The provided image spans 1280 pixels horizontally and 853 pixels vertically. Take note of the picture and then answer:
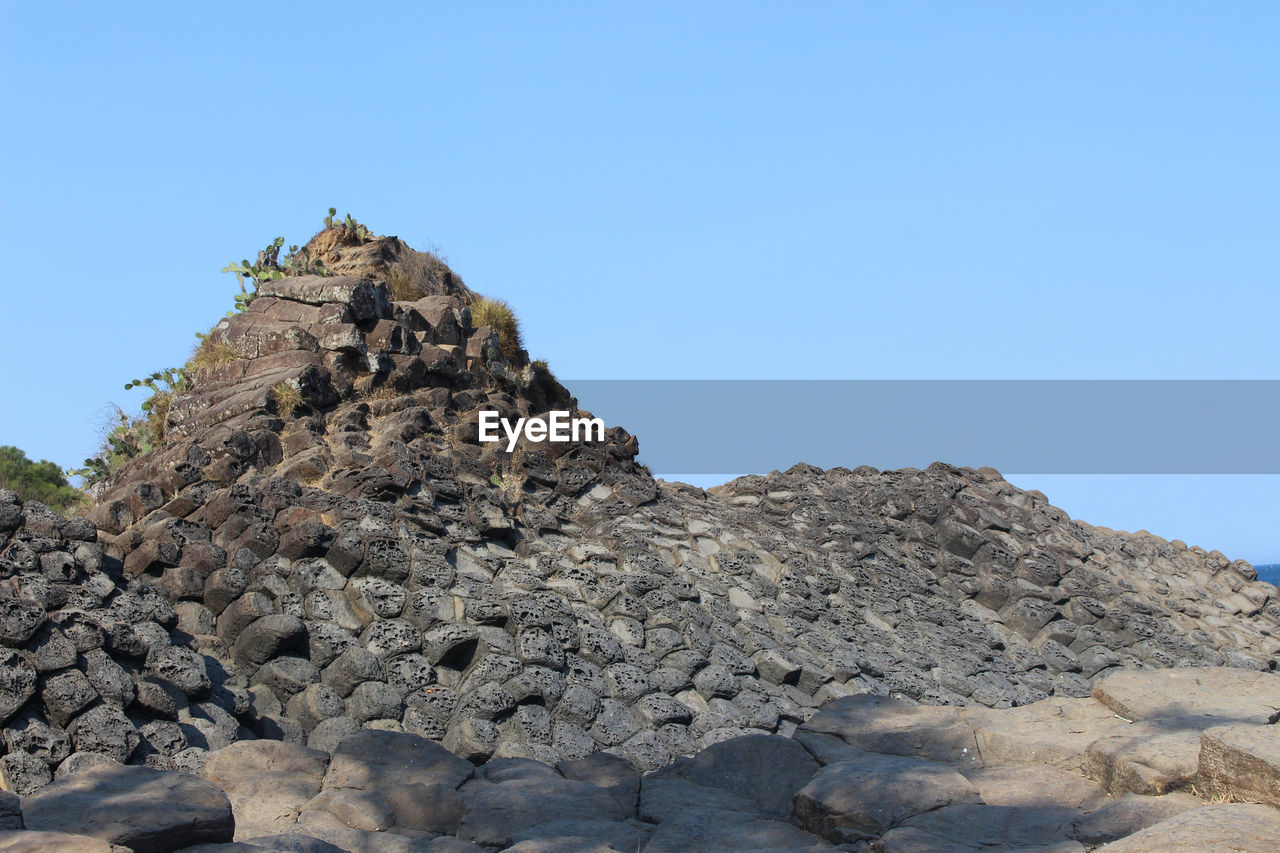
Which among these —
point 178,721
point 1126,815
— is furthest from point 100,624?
point 1126,815

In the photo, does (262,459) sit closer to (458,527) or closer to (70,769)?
(458,527)

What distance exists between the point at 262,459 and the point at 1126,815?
10.6 meters

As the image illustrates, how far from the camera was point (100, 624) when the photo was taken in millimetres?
9805

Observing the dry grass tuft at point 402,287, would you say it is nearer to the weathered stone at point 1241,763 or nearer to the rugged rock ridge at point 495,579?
the rugged rock ridge at point 495,579

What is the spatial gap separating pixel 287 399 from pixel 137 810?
9.60 meters

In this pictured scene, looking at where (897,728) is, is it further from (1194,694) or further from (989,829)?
(1194,694)

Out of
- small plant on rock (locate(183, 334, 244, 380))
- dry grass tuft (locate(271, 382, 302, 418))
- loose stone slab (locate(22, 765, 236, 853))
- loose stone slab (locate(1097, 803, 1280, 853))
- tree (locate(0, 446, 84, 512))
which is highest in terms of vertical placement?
tree (locate(0, 446, 84, 512))

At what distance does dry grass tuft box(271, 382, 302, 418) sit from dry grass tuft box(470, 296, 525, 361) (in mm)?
3716

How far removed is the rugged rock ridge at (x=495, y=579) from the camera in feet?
35.3

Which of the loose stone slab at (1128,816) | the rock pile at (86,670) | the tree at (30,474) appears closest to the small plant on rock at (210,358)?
the rock pile at (86,670)

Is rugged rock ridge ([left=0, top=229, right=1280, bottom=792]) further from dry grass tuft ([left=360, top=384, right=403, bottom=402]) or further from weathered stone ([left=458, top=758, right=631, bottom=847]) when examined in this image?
weathered stone ([left=458, top=758, right=631, bottom=847])

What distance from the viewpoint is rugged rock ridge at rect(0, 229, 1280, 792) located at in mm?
10773

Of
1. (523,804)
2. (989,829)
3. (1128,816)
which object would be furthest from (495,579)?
(1128,816)

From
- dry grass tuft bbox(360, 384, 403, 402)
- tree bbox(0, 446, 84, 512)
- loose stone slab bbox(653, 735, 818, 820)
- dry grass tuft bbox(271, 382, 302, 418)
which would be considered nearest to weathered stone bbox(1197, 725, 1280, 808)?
loose stone slab bbox(653, 735, 818, 820)
